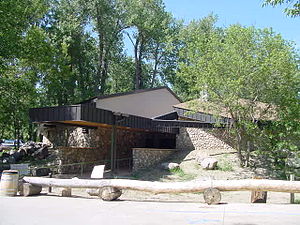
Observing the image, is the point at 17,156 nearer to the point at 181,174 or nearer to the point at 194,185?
the point at 181,174

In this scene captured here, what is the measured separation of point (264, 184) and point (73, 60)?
3047 cm

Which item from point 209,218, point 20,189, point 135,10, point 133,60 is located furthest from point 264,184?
point 133,60

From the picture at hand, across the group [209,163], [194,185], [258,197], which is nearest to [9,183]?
[194,185]

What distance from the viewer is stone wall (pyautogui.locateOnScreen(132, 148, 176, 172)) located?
67.4 feet

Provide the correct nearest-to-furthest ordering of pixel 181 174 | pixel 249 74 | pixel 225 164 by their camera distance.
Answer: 1. pixel 249 74
2. pixel 181 174
3. pixel 225 164

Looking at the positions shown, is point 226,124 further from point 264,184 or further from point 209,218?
point 209,218

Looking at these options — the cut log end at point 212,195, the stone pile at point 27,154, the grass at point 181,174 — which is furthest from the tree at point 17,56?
the cut log end at point 212,195

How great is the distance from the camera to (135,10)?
129ft

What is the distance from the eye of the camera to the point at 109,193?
10.7 meters

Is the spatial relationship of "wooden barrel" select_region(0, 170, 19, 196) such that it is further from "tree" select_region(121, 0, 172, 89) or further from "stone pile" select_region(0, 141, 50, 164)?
"tree" select_region(121, 0, 172, 89)

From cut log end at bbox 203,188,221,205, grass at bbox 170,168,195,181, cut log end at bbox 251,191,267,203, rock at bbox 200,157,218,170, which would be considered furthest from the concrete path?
rock at bbox 200,157,218,170

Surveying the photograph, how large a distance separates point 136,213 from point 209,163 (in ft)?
37.3

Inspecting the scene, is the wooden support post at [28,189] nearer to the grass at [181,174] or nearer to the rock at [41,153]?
the grass at [181,174]

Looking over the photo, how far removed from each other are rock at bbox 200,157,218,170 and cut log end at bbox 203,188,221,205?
9.57m
